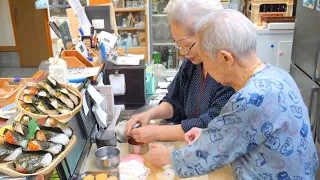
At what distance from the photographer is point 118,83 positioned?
2.00 metres

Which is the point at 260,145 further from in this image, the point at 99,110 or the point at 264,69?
the point at 99,110

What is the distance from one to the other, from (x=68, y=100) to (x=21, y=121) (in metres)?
0.22

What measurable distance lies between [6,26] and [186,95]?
5282 mm

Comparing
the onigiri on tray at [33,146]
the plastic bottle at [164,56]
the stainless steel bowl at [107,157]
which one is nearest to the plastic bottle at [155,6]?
the plastic bottle at [164,56]

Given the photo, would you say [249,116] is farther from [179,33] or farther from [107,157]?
[107,157]

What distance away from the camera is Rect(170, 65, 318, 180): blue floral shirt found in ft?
2.97

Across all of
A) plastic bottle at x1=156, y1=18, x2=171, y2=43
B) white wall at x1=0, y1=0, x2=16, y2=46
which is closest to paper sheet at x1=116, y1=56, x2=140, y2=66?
plastic bottle at x1=156, y1=18, x2=171, y2=43

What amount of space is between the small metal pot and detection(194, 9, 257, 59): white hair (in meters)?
0.72

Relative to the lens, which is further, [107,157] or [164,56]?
[164,56]

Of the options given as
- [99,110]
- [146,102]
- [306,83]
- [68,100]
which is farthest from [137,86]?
[306,83]

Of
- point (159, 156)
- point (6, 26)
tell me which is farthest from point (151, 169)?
point (6, 26)

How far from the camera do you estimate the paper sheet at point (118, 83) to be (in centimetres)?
198

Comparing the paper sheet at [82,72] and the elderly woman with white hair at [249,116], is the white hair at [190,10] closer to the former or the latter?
the elderly woman with white hair at [249,116]

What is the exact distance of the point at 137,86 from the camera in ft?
6.70
